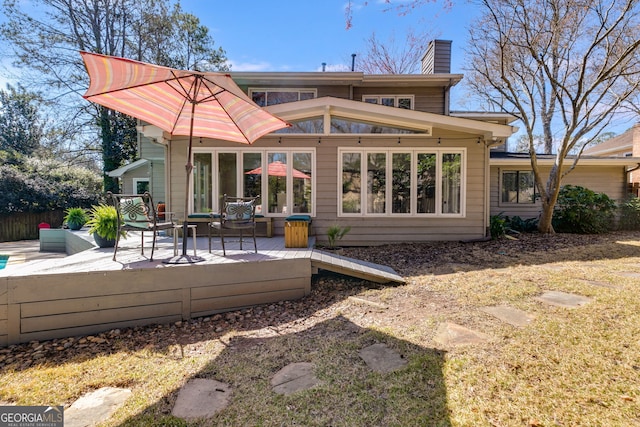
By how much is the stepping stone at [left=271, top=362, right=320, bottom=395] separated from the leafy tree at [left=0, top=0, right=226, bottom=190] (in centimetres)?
1551

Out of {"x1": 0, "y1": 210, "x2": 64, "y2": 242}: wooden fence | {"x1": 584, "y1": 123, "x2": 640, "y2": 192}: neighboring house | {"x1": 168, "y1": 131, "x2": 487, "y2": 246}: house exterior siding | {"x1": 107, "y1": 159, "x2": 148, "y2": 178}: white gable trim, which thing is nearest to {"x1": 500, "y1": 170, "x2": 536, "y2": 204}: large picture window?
{"x1": 168, "y1": 131, "x2": 487, "y2": 246}: house exterior siding

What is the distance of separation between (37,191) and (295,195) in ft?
39.2

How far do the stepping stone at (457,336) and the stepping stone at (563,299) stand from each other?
1314 mm

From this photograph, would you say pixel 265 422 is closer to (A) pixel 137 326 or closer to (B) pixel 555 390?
(B) pixel 555 390

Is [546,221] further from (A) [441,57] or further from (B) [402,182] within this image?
(A) [441,57]

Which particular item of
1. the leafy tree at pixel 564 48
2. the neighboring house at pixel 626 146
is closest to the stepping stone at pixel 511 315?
the leafy tree at pixel 564 48

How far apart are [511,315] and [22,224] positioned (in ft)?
53.0

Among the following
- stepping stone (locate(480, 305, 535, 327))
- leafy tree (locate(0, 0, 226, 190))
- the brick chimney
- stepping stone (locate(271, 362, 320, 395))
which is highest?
leafy tree (locate(0, 0, 226, 190))

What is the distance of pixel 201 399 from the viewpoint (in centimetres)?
205

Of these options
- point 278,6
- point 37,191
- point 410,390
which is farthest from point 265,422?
point 37,191

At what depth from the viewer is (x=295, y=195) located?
7.16 metres

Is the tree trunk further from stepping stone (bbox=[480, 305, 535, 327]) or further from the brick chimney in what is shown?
stepping stone (bbox=[480, 305, 535, 327])

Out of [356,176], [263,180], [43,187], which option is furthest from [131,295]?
[43,187]

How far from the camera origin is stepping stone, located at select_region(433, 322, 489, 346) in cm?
260
